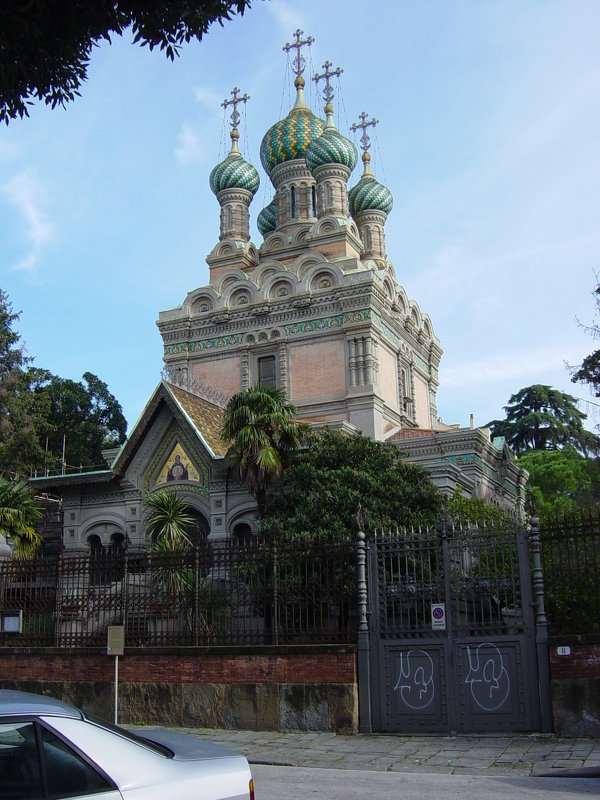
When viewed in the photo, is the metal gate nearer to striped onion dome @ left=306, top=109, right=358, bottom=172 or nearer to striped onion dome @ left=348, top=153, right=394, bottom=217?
striped onion dome @ left=306, top=109, right=358, bottom=172

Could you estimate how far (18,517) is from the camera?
72.2 feet

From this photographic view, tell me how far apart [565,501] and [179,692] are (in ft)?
86.0

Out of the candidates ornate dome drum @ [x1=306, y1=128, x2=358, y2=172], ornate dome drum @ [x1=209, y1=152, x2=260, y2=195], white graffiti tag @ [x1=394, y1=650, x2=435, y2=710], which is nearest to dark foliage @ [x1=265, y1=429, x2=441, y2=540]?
white graffiti tag @ [x1=394, y1=650, x2=435, y2=710]

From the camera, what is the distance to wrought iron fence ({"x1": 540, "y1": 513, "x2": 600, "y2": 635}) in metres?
11.9

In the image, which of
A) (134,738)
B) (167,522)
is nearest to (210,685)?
(167,522)

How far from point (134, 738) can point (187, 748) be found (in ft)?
1.35

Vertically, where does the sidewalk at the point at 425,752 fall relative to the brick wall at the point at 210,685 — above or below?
below

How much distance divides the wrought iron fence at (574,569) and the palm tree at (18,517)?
13713 millimetres

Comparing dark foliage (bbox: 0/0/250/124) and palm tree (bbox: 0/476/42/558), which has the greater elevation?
dark foliage (bbox: 0/0/250/124)

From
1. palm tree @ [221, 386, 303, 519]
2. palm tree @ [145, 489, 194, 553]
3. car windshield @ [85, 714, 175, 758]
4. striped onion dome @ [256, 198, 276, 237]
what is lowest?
car windshield @ [85, 714, 175, 758]

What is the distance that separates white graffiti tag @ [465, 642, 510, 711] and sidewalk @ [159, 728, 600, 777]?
0.46m

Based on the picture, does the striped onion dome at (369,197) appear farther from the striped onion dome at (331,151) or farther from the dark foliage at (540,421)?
the dark foliage at (540,421)

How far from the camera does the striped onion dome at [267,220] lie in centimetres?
4491

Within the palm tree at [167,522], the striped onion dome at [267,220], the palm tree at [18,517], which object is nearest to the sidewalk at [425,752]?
the palm tree at [167,522]
